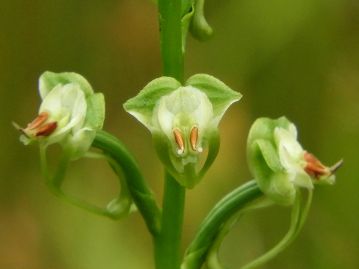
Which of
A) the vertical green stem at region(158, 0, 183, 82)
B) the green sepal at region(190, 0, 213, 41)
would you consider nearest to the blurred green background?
the green sepal at region(190, 0, 213, 41)

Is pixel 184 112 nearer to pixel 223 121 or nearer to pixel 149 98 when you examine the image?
pixel 149 98

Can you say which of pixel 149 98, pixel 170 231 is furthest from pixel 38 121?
pixel 170 231

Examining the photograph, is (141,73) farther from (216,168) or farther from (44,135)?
(44,135)

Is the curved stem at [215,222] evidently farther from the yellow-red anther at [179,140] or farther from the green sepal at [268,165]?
the yellow-red anther at [179,140]

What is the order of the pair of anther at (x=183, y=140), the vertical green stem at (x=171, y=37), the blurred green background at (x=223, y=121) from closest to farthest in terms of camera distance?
the pair of anther at (x=183, y=140)
the vertical green stem at (x=171, y=37)
the blurred green background at (x=223, y=121)

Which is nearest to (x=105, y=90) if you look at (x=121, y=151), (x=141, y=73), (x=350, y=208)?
(x=141, y=73)

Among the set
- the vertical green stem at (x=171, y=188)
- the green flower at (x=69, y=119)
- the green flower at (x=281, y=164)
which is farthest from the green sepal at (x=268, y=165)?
the green flower at (x=69, y=119)
